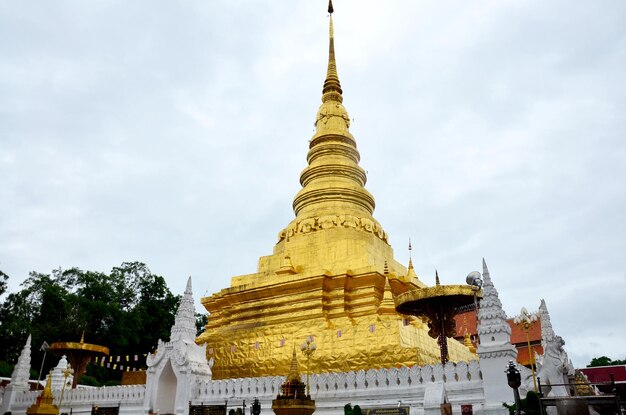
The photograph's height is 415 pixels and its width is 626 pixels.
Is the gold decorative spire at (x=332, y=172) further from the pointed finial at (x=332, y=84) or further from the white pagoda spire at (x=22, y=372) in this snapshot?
the white pagoda spire at (x=22, y=372)

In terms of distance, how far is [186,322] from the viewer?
16.7 meters

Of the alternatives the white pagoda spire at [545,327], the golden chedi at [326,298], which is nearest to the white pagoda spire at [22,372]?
the golden chedi at [326,298]

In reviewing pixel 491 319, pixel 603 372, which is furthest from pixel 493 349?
pixel 603 372

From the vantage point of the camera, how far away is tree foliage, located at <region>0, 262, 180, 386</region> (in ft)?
103

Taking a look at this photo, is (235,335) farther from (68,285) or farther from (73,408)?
(68,285)

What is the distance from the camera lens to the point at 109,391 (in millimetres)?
17297

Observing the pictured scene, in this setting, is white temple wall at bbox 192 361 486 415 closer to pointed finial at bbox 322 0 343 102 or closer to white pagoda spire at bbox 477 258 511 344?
white pagoda spire at bbox 477 258 511 344

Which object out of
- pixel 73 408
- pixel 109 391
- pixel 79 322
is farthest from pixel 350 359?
pixel 79 322

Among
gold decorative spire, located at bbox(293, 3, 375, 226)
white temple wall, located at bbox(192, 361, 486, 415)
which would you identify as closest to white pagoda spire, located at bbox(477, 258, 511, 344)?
white temple wall, located at bbox(192, 361, 486, 415)

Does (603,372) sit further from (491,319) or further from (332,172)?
(491,319)

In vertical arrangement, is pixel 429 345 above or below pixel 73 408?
above

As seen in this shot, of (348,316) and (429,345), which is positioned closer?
(429,345)

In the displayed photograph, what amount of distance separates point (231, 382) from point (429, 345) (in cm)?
655

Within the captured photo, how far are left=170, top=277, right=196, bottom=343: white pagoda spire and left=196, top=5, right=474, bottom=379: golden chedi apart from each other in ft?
9.63
